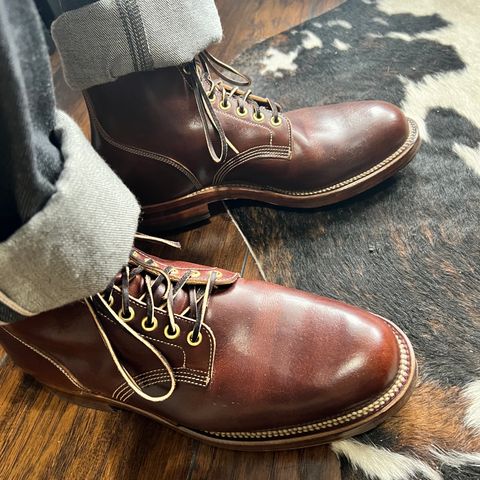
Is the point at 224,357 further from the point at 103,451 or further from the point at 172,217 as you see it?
the point at 172,217

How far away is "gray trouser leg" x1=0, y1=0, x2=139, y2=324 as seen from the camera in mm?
358

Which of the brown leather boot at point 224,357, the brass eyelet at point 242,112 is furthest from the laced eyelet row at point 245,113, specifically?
the brown leather boot at point 224,357

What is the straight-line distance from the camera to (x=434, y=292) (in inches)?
26.4

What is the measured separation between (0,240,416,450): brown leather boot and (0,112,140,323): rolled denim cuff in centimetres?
9

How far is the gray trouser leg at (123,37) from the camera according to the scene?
1.89 feet

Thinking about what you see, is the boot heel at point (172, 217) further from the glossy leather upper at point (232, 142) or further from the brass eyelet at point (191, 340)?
the brass eyelet at point (191, 340)

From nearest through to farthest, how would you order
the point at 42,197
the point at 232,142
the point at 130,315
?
1. the point at 42,197
2. the point at 130,315
3. the point at 232,142

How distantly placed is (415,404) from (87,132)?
80 cm

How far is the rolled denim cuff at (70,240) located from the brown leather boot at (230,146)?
28 centimetres

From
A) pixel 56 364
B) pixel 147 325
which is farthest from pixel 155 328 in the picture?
pixel 56 364

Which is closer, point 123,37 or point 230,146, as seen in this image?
point 123,37

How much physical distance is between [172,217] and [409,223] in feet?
1.21

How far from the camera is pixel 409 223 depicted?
75cm

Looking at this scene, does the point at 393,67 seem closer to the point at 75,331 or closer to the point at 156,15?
the point at 156,15
